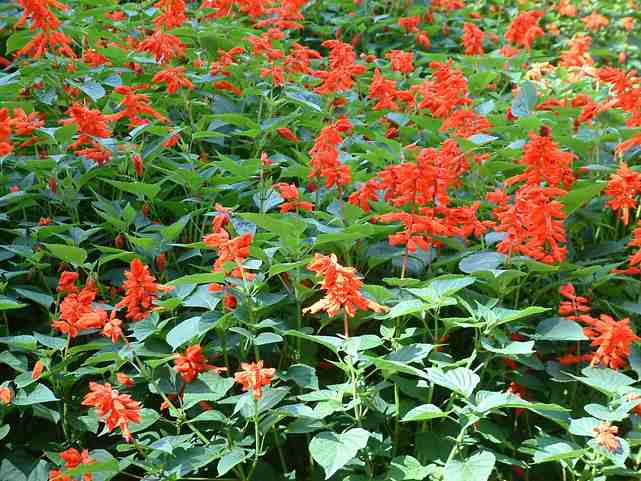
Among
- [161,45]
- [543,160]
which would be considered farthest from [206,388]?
[161,45]

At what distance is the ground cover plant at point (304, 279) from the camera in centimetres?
212

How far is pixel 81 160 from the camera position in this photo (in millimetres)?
2934

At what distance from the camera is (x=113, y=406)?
1.95m

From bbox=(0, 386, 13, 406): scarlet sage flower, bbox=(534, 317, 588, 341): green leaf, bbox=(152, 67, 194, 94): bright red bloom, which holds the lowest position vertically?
bbox=(0, 386, 13, 406): scarlet sage flower

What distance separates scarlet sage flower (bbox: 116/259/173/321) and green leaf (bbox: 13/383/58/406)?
0.27 m

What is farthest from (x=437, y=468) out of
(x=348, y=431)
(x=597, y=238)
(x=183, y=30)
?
(x=183, y=30)

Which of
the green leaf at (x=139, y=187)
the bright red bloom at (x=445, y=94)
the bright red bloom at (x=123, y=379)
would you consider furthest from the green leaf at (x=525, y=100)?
Answer: the bright red bloom at (x=123, y=379)

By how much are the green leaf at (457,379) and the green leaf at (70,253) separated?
1021 millimetres

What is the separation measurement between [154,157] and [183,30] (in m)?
1.01

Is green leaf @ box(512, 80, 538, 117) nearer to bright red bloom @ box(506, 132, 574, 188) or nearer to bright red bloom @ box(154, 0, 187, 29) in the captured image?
bright red bloom @ box(506, 132, 574, 188)

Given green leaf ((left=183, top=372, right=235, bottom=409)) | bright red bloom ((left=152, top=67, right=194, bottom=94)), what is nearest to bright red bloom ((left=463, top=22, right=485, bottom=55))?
bright red bloom ((left=152, top=67, right=194, bottom=94))

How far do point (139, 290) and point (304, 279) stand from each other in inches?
18.7

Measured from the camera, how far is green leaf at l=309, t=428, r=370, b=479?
1919 mm

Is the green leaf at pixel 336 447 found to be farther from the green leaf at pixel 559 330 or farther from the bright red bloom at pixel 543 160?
the bright red bloom at pixel 543 160
